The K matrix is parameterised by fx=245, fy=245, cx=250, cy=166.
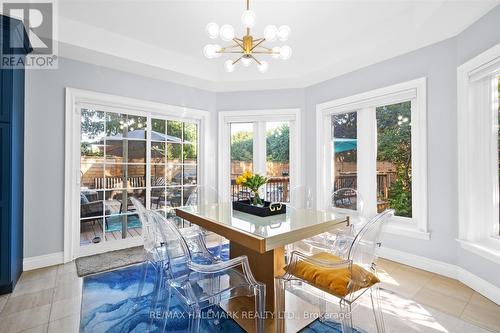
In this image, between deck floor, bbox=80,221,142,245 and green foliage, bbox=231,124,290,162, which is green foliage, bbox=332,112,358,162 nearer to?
green foliage, bbox=231,124,290,162

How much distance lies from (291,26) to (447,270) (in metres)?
3.26

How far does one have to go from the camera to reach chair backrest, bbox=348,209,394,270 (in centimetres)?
143

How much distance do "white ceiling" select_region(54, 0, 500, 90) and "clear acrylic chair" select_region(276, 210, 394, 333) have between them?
2.22m

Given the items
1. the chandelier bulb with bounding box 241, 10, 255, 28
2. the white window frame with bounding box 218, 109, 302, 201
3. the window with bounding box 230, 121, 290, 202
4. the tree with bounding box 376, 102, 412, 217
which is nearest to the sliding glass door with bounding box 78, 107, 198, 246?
the white window frame with bounding box 218, 109, 302, 201

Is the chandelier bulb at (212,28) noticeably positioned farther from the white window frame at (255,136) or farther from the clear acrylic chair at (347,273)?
the white window frame at (255,136)

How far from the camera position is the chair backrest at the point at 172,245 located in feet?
4.85

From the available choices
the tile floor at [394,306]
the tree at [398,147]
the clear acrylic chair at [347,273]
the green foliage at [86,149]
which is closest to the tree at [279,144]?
the tree at [398,147]

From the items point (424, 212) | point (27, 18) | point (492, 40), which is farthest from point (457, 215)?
point (27, 18)

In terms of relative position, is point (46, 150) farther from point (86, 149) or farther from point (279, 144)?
point (279, 144)

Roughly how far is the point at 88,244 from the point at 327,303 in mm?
3031

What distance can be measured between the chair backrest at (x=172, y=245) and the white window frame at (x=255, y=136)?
101 inches

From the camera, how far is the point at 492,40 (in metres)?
2.14

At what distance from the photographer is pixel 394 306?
2.10 metres

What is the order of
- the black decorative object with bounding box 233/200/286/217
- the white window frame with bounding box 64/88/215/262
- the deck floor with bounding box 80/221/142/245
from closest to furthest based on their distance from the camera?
the black decorative object with bounding box 233/200/286/217 < the white window frame with bounding box 64/88/215/262 < the deck floor with bounding box 80/221/142/245
